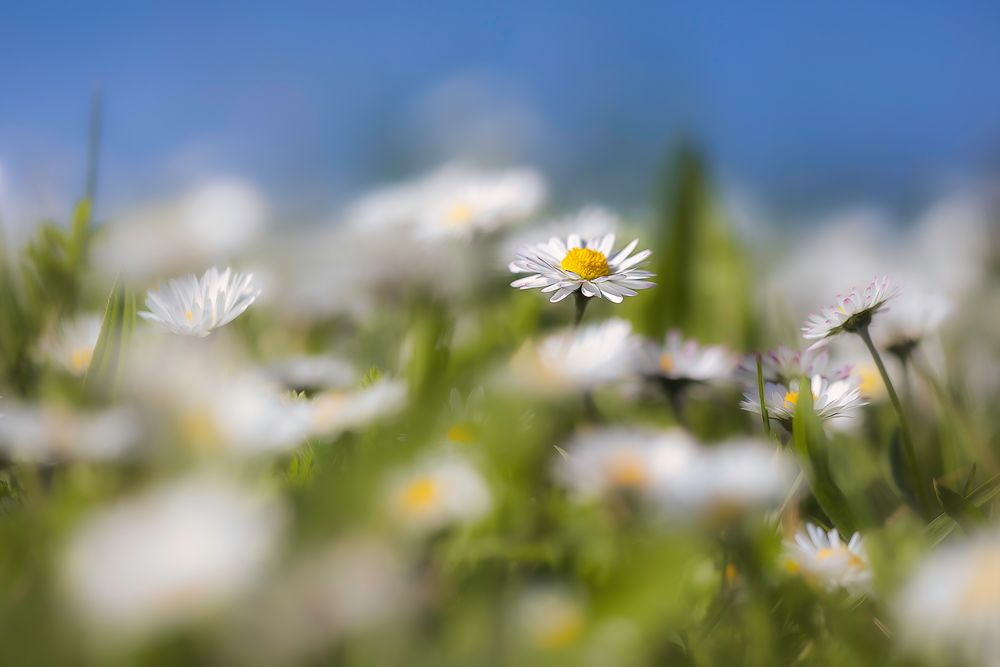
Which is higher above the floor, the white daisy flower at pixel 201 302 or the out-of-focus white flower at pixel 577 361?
the white daisy flower at pixel 201 302

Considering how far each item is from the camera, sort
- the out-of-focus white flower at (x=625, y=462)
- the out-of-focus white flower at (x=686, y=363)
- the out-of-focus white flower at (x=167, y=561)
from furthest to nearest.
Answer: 1. the out-of-focus white flower at (x=686, y=363)
2. the out-of-focus white flower at (x=625, y=462)
3. the out-of-focus white flower at (x=167, y=561)

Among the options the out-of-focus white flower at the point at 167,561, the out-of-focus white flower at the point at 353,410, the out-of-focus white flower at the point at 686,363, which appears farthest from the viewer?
the out-of-focus white flower at the point at 686,363

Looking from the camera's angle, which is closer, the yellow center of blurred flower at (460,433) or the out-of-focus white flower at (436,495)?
the out-of-focus white flower at (436,495)

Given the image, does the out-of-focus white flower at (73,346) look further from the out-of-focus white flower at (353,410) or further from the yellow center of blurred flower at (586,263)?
the yellow center of blurred flower at (586,263)

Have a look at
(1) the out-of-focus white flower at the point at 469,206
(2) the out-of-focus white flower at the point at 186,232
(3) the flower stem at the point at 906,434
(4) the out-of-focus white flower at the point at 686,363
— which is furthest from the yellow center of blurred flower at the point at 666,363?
(2) the out-of-focus white flower at the point at 186,232

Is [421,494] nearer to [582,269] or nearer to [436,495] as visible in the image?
[436,495]

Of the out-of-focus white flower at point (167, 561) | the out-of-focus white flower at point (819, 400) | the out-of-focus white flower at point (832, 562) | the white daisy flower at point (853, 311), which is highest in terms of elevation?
the white daisy flower at point (853, 311)
